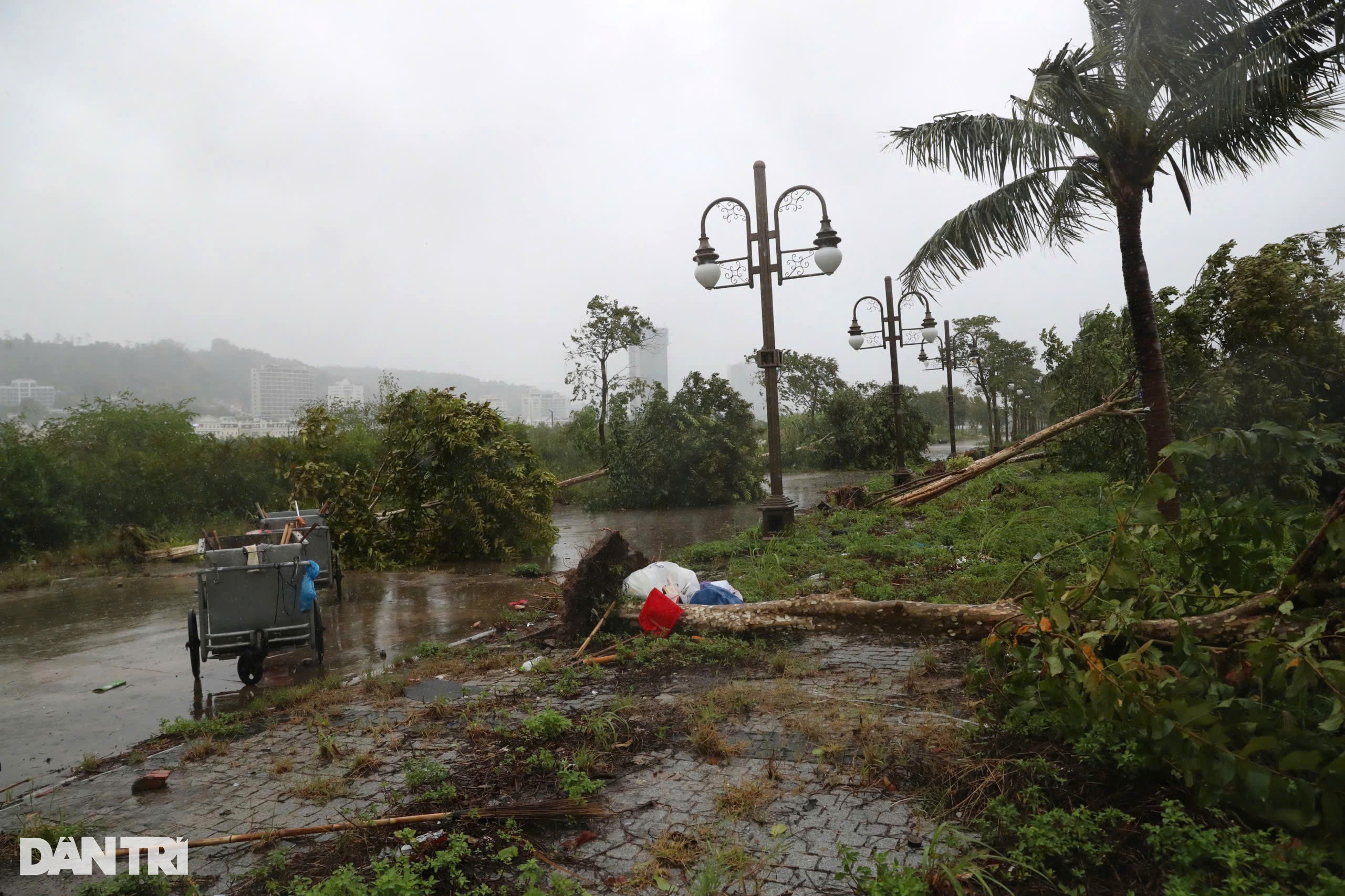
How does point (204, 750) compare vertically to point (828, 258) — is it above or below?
below

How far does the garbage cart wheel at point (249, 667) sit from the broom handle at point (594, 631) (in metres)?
2.47

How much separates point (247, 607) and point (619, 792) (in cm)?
393

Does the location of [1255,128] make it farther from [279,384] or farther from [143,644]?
[279,384]

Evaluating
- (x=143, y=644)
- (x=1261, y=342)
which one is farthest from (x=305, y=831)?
(x=1261, y=342)

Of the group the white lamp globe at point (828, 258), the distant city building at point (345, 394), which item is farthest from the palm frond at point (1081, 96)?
the distant city building at point (345, 394)

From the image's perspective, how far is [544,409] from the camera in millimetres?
47188

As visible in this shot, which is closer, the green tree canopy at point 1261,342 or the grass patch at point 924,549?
the grass patch at point 924,549

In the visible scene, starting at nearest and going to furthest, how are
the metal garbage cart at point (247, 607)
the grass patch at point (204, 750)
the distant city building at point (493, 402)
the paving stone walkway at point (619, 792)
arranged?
the paving stone walkway at point (619, 792)
the grass patch at point (204, 750)
the metal garbage cart at point (247, 607)
the distant city building at point (493, 402)

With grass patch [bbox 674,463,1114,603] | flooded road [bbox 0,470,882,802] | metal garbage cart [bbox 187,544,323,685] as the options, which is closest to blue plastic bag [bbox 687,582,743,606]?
grass patch [bbox 674,463,1114,603]

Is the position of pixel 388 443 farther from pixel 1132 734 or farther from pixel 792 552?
pixel 1132 734

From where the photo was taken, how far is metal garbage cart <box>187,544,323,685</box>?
6.20 m

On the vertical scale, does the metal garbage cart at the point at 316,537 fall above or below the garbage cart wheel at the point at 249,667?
above

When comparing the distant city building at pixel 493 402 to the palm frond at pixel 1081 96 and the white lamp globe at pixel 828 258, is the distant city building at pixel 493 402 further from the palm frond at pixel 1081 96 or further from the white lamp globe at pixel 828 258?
the palm frond at pixel 1081 96

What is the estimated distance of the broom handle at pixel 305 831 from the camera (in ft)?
11.4
